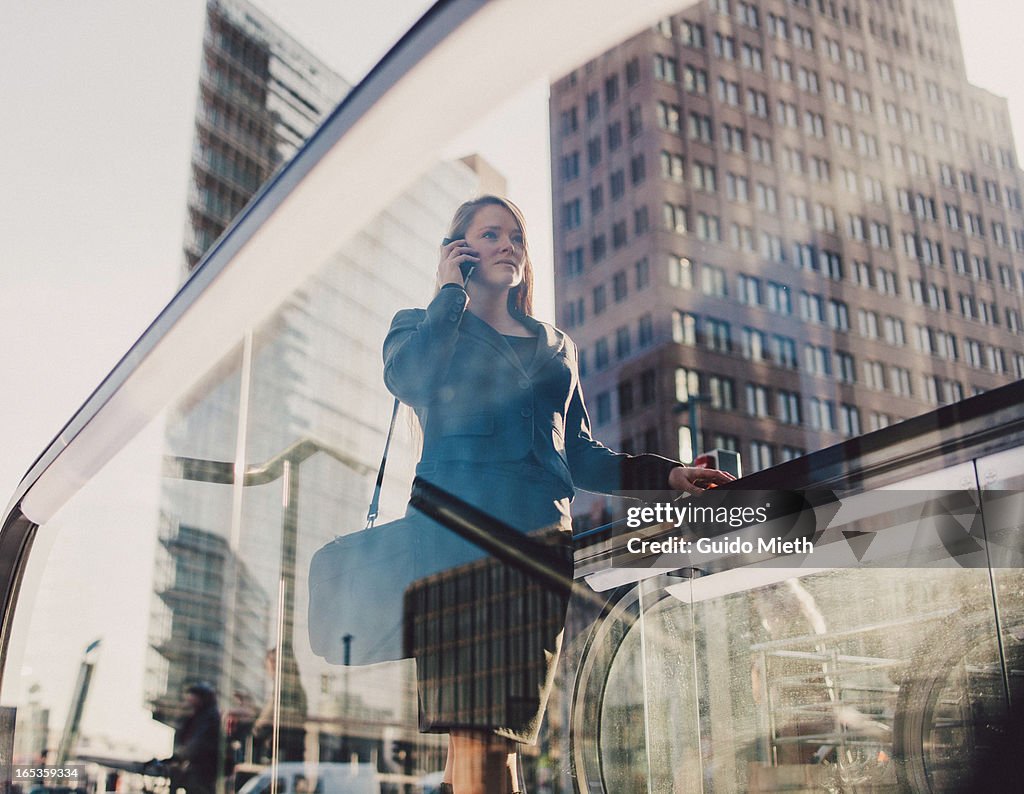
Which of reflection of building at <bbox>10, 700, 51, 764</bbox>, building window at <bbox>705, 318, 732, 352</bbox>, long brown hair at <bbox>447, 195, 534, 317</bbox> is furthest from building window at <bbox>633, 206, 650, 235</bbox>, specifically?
long brown hair at <bbox>447, 195, 534, 317</bbox>

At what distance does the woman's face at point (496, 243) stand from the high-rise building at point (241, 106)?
35.1 metres

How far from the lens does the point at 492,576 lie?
3.31 ft

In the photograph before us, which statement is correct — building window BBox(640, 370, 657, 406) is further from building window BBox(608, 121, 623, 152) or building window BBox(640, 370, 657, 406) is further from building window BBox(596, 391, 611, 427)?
building window BBox(608, 121, 623, 152)

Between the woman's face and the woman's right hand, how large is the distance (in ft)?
0.05

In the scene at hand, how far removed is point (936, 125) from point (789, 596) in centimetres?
4193

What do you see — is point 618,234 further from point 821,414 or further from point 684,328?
point 821,414

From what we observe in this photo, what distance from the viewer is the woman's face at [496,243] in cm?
112

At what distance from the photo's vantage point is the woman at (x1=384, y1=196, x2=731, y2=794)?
1002 mm

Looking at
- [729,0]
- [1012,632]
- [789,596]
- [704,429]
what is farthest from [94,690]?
[729,0]

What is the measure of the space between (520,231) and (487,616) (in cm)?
44

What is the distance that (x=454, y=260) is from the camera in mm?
1066

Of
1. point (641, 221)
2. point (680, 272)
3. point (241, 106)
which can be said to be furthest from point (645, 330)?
point (241, 106)

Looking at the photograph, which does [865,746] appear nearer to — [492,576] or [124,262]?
[492,576]

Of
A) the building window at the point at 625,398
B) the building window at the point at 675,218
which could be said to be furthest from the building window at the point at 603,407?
the building window at the point at 675,218
